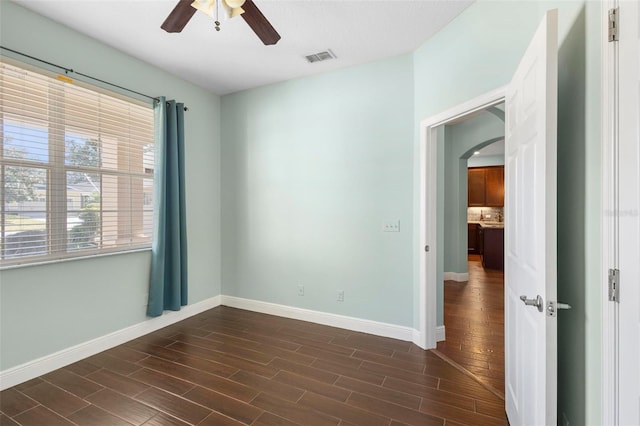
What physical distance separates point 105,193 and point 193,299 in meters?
1.68

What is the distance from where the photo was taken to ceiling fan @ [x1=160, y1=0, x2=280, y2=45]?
5.48ft

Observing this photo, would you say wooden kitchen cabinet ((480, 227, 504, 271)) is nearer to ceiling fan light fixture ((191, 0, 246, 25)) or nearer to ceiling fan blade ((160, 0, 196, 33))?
ceiling fan light fixture ((191, 0, 246, 25))

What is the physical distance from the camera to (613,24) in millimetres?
1065

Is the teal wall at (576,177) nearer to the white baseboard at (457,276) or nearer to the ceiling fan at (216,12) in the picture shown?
the ceiling fan at (216,12)

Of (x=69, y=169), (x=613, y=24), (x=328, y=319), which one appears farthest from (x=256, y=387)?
(x=613, y=24)

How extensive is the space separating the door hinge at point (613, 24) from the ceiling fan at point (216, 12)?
1.65 metres

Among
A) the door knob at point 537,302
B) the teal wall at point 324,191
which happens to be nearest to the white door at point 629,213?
the door knob at point 537,302

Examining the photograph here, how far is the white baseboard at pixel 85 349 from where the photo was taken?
2256 mm

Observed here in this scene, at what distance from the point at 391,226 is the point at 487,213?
6970 mm

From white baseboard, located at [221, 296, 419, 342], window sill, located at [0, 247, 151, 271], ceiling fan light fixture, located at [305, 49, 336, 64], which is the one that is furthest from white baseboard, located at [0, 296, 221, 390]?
ceiling fan light fixture, located at [305, 49, 336, 64]

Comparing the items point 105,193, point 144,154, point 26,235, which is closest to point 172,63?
point 144,154

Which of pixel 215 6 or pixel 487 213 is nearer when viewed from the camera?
pixel 215 6

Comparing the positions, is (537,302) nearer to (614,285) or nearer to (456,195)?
(614,285)

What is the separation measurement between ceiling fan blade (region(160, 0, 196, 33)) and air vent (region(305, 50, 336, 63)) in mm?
1496
